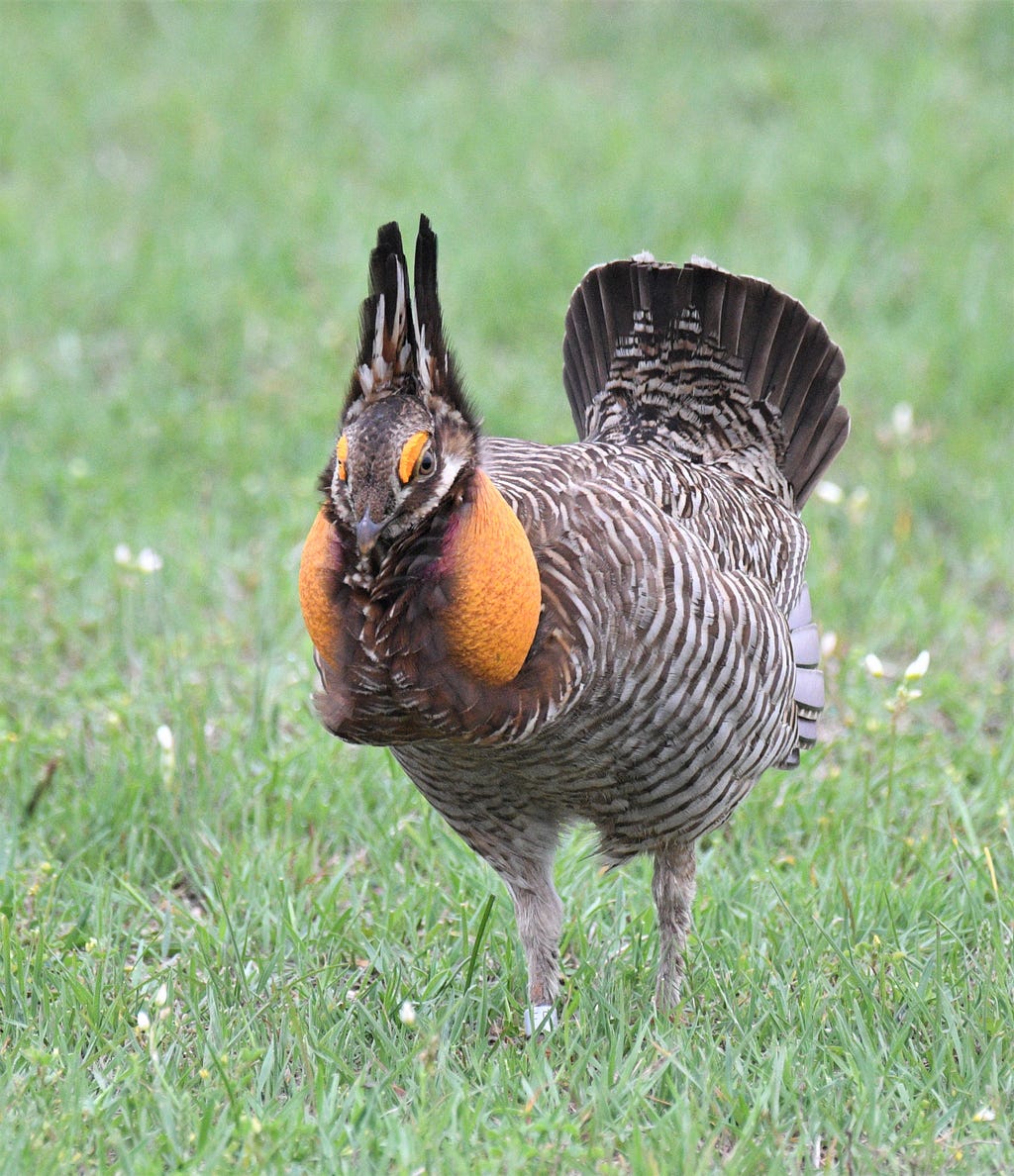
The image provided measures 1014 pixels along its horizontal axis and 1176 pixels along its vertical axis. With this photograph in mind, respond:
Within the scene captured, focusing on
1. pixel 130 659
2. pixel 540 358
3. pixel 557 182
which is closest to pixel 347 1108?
pixel 130 659

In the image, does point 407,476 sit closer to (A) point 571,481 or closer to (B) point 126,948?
(A) point 571,481

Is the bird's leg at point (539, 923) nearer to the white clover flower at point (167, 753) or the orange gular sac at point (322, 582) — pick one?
the orange gular sac at point (322, 582)

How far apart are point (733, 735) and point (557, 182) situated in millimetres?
5427

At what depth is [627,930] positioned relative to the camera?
392 cm

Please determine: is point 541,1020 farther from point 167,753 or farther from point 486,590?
point 167,753

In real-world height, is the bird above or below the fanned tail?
below

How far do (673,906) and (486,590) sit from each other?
114 centimetres

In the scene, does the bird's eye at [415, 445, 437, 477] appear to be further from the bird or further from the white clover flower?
the white clover flower

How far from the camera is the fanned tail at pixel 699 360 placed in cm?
396

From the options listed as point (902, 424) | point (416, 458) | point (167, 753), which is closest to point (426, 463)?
point (416, 458)

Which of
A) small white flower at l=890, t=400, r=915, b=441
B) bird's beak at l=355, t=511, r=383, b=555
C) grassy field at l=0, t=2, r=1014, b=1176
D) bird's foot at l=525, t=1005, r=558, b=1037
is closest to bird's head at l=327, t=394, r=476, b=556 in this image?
bird's beak at l=355, t=511, r=383, b=555

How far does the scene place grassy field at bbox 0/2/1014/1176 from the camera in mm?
3072

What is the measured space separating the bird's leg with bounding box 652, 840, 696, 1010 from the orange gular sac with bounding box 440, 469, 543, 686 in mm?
905

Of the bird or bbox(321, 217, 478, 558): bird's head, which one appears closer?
bbox(321, 217, 478, 558): bird's head
